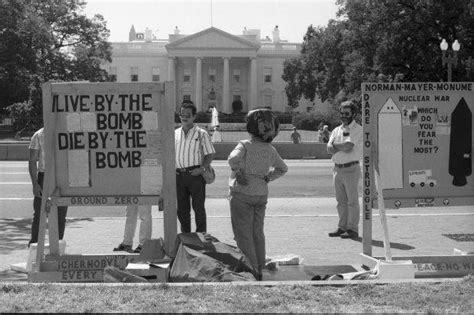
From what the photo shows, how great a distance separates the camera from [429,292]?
5.54 metres

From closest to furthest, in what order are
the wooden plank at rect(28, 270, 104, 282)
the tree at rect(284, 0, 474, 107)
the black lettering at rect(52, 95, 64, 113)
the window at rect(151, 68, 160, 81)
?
the wooden plank at rect(28, 270, 104, 282), the black lettering at rect(52, 95, 64, 113), the tree at rect(284, 0, 474, 107), the window at rect(151, 68, 160, 81)

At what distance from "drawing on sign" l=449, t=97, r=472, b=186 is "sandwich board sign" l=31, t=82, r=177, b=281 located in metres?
2.90

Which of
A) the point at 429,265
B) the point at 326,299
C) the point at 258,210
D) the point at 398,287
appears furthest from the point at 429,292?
the point at 258,210

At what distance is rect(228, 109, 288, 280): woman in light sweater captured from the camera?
22.2 ft

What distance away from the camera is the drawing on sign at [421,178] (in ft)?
23.6

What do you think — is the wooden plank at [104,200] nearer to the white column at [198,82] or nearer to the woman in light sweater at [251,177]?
the woman in light sweater at [251,177]

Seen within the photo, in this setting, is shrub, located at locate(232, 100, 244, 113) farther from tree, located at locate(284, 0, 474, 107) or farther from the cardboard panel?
the cardboard panel

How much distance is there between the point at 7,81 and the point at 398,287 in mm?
58495

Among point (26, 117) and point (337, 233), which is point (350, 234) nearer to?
point (337, 233)

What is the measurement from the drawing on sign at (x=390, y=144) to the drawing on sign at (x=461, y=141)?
0.57 meters

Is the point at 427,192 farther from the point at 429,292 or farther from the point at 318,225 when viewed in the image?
the point at 318,225

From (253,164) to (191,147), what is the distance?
1501mm

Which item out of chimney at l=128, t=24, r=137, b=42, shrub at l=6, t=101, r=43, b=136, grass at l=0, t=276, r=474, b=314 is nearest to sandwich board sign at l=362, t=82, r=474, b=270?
grass at l=0, t=276, r=474, b=314

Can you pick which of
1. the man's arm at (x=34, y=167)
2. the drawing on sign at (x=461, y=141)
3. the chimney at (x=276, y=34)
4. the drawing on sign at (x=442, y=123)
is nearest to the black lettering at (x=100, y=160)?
the man's arm at (x=34, y=167)
